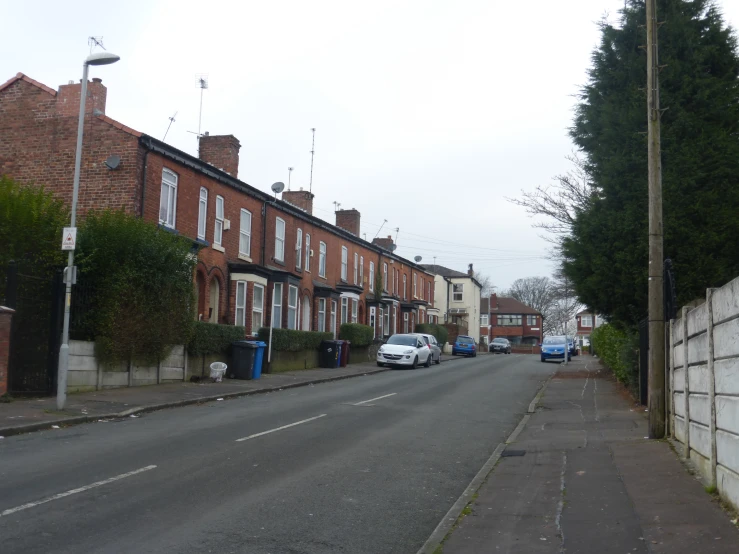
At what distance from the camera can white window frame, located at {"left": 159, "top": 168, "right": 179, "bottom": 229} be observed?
24125 millimetres

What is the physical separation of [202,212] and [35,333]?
10.3m

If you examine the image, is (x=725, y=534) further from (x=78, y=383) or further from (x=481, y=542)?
(x=78, y=383)

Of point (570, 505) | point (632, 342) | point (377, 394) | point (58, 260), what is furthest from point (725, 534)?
point (58, 260)

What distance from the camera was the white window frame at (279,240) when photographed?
3244 cm

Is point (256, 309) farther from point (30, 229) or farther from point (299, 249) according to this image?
point (30, 229)

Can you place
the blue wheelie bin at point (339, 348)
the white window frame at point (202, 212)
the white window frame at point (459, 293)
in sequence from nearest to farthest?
1. the white window frame at point (202, 212)
2. the blue wheelie bin at point (339, 348)
3. the white window frame at point (459, 293)

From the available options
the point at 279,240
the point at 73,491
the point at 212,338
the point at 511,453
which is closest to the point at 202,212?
the point at 212,338

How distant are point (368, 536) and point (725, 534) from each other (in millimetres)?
2827

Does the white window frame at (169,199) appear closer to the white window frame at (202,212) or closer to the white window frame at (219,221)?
the white window frame at (202,212)

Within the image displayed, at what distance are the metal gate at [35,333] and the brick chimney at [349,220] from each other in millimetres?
29966

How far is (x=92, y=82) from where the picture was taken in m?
24.4

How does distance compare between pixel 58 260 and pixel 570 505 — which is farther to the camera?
pixel 58 260

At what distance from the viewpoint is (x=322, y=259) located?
3825cm

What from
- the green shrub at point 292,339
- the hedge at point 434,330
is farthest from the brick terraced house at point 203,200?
the hedge at point 434,330
